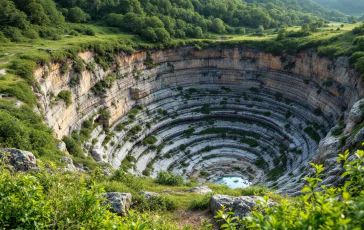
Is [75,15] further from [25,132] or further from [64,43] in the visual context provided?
[25,132]

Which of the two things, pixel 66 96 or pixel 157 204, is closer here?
pixel 157 204

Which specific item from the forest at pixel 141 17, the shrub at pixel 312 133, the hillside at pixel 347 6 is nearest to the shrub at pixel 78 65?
the forest at pixel 141 17

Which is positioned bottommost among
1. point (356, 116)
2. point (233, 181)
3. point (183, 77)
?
point (233, 181)

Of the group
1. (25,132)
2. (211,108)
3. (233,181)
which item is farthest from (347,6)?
(25,132)

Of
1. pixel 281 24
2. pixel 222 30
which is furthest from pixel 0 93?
pixel 281 24

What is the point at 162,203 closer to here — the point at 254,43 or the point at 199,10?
the point at 254,43

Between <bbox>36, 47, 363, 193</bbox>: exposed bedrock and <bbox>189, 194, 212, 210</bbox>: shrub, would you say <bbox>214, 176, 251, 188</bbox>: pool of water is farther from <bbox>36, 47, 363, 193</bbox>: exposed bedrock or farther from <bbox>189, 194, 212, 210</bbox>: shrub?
<bbox>189, 194, 212, 210</bbox>: shrub
